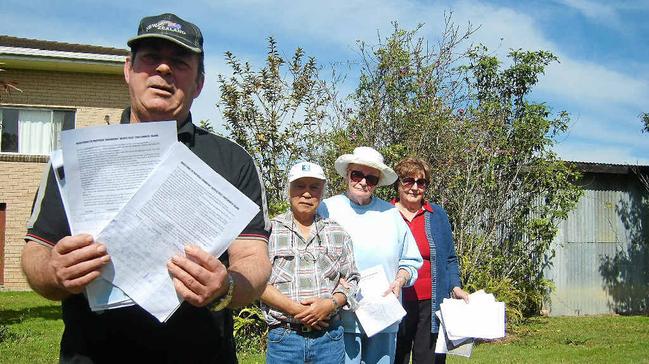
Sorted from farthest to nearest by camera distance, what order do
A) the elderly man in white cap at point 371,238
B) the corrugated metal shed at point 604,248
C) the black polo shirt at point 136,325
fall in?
the corrugated metal shed at point 604,248 < the elderly man in white cap at point 371,238 < the black polo shirt at point 136,325

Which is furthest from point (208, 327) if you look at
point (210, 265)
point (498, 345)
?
point (498, 345)

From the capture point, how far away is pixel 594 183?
632 inches

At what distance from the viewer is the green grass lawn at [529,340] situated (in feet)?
28.7

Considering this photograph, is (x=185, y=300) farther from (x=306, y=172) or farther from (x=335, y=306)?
(x=306, y=172)

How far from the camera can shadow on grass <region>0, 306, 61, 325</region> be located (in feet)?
38.6

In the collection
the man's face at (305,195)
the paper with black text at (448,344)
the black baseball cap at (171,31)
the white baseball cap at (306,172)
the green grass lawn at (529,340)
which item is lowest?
the green grass lawn at (529,340)

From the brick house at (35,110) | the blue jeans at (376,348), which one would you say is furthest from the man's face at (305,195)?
the brick house at (35,110)

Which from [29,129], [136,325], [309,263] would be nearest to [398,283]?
[309,263]

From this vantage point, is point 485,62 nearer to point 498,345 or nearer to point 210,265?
point 498,345

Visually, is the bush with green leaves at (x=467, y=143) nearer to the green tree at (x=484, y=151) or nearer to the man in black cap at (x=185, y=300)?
the green tree at (x=484, y=151)

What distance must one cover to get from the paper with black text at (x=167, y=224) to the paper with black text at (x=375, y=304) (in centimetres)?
296

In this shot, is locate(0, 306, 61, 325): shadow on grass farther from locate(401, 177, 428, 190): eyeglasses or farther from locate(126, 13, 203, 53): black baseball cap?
locate(126, 13, 203, 53): black baseball cap

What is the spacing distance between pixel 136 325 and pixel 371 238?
3.08 meters

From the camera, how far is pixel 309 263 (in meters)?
4.50
